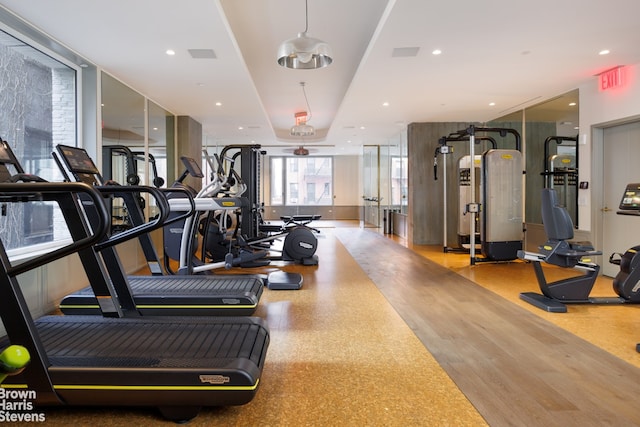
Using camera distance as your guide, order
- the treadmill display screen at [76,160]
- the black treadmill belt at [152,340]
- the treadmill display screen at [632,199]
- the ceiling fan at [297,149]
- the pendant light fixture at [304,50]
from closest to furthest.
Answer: the black treadmill belt at [152,340]
the treadmill display screen at [76,160]
the treadmill display screen at [632,199]
the pendant light fixture at [304,50]
the ceiling fan at [297,149]

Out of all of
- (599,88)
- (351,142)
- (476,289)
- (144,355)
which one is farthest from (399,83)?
(351,142)

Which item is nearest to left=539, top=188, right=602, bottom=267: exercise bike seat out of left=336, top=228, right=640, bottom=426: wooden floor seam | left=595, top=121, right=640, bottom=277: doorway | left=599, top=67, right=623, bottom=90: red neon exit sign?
left=336, top=228, right=640, bottom=426: wooden floor seam

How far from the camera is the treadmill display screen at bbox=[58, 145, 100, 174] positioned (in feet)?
9.22

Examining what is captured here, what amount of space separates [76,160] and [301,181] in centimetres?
1404

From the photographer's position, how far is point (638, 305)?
390 centimetres

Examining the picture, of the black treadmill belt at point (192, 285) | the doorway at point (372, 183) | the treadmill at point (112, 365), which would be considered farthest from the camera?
the doorway at point (372, 183)

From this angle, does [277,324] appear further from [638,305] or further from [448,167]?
[448,167]

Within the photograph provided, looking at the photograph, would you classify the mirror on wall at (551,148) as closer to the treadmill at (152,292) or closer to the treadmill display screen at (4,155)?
the treadmill at (152,292)

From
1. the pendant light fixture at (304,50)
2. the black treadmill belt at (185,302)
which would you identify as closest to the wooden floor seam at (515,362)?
the black treadmill belt at (185,302)

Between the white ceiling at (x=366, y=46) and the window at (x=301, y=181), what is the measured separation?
909cm

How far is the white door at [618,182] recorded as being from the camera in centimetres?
505

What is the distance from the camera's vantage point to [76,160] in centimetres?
293

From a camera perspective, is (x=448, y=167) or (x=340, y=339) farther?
(x=448, y=167)

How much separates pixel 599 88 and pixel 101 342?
6.65 meters
